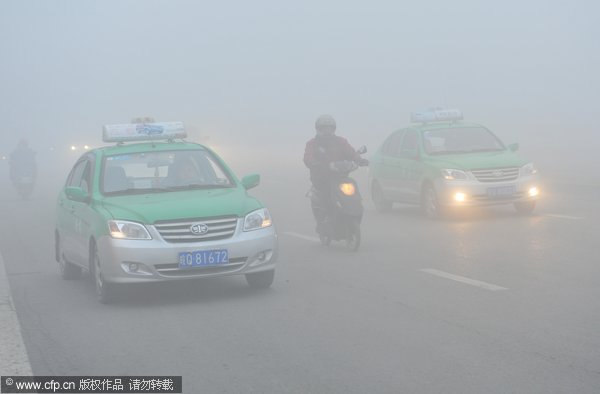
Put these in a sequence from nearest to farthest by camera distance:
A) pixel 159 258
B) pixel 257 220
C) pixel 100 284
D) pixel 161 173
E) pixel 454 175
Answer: pixel 159 258, pixel 100 284, pixel 257 220, pixel 161 173, pixel 454 175

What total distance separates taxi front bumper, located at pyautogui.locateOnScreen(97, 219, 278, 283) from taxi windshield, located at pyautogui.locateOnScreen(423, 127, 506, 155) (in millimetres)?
8419

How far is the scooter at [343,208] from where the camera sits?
13.7 metres

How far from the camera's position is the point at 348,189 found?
13.8 metres

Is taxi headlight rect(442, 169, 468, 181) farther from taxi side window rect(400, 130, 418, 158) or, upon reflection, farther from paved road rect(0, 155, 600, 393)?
paved road rect(0, 155, 600, 393)

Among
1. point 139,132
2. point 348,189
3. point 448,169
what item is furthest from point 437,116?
point 139,132

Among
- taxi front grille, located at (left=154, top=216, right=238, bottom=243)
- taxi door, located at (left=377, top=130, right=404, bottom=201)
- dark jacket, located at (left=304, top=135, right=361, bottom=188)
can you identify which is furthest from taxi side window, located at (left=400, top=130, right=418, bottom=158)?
taxi front grille, located at (left=154, top=216, right=238, bottom=243)

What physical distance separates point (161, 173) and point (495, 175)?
708cm

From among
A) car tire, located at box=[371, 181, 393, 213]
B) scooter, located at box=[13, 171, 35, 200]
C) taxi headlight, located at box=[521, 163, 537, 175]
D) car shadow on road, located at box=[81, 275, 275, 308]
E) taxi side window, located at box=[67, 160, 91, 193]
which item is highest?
taxi side window, located at box=[67, 160, 91, 193]

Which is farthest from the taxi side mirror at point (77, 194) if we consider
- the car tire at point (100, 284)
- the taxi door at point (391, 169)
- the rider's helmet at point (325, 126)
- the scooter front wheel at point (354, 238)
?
the taxi door at point (391, 169)

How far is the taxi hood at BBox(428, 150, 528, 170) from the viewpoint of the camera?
1678 cm

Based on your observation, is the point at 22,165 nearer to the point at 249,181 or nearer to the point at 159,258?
the point at 249,181

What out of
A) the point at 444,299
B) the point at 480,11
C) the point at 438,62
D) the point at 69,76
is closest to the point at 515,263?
the point at 444,299

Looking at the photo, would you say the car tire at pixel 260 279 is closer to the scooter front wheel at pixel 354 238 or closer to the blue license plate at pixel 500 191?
the scooter front wheel at pixel 354 238

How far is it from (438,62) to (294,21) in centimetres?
3776
